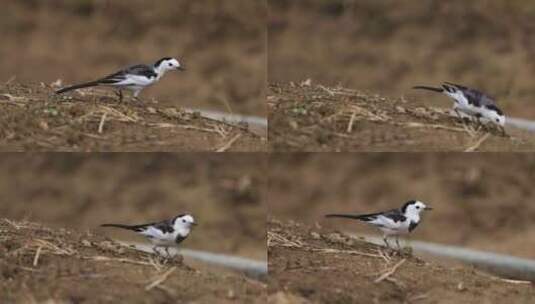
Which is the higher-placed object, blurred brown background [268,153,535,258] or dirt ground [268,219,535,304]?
blurred brown background [268,153,535,258]

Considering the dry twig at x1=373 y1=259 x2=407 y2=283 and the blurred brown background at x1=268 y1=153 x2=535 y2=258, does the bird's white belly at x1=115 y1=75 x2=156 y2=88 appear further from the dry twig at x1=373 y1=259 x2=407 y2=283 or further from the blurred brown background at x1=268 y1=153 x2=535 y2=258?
the dry twig at x1=373 y1=259 x2=407 y2=283

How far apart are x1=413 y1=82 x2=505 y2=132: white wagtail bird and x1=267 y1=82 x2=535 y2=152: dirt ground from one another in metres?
0.04

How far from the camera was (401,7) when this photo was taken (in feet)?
13.4

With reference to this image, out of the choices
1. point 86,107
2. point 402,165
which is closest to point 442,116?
point 402,165

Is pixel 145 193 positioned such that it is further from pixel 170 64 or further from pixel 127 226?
pixel 170 64

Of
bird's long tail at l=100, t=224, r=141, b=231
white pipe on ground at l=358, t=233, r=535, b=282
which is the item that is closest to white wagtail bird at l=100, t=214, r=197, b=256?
bird's long tail at l=100, t=224, r=141, b=231

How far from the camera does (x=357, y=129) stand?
3984mm

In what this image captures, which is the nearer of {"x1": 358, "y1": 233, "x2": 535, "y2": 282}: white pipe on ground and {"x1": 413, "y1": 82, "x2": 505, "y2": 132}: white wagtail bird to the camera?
{"x1": 413, "y1": 82, "x2": 505, "y2": 132}: white wagtail bird

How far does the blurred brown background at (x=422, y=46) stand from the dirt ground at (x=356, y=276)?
1.66 feet

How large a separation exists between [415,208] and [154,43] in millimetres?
990

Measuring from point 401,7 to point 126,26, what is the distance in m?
0.88

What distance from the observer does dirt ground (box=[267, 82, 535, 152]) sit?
3.96 m

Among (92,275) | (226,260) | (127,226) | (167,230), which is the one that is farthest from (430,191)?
(92,275)

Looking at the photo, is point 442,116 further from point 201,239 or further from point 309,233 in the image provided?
point 201,239
